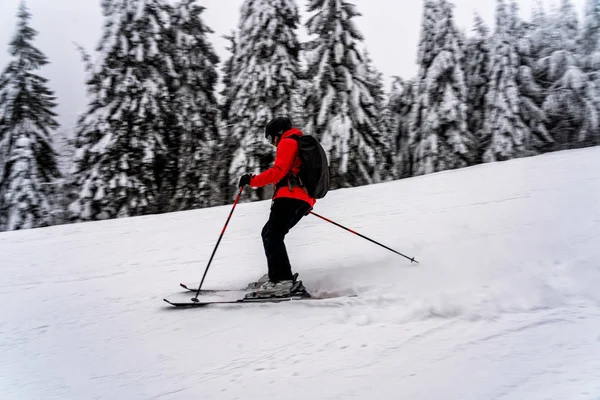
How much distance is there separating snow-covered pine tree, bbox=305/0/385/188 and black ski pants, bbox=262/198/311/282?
10981 millimetres

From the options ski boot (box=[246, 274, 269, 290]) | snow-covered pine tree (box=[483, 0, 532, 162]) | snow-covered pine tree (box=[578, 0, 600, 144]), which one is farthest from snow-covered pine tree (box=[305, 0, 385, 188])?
ski boot (box=[246, 274, 269, 290])

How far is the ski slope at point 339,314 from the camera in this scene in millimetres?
2441

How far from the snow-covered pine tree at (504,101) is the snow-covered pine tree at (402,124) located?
3.62 meters

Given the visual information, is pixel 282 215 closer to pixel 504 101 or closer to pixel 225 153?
pixel 225 153

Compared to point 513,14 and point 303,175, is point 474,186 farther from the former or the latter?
point 513,14

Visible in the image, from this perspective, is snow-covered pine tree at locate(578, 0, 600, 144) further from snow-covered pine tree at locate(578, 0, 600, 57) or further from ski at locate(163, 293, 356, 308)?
ski at locate(163, 293, 356, 308)

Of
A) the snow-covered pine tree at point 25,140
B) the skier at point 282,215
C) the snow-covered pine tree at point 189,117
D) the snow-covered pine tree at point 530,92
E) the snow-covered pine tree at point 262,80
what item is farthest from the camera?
the snow-covered pine tree at point 530,92

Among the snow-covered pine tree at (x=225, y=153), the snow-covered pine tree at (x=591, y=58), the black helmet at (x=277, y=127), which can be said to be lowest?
the black helmet at (x=277, y=127)

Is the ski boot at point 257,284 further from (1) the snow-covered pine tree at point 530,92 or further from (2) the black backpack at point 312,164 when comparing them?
(1) the snow-covered pine tree at point 530,92

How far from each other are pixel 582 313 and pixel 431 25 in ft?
70.5

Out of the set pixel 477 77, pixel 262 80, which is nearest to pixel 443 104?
pixel 477 77

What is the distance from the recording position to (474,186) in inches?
320

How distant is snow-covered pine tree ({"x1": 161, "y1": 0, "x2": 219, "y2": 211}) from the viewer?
16.6 metres

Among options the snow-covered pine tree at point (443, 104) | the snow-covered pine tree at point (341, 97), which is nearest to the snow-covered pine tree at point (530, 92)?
the snow-covered pine tree at point (443, 104)
